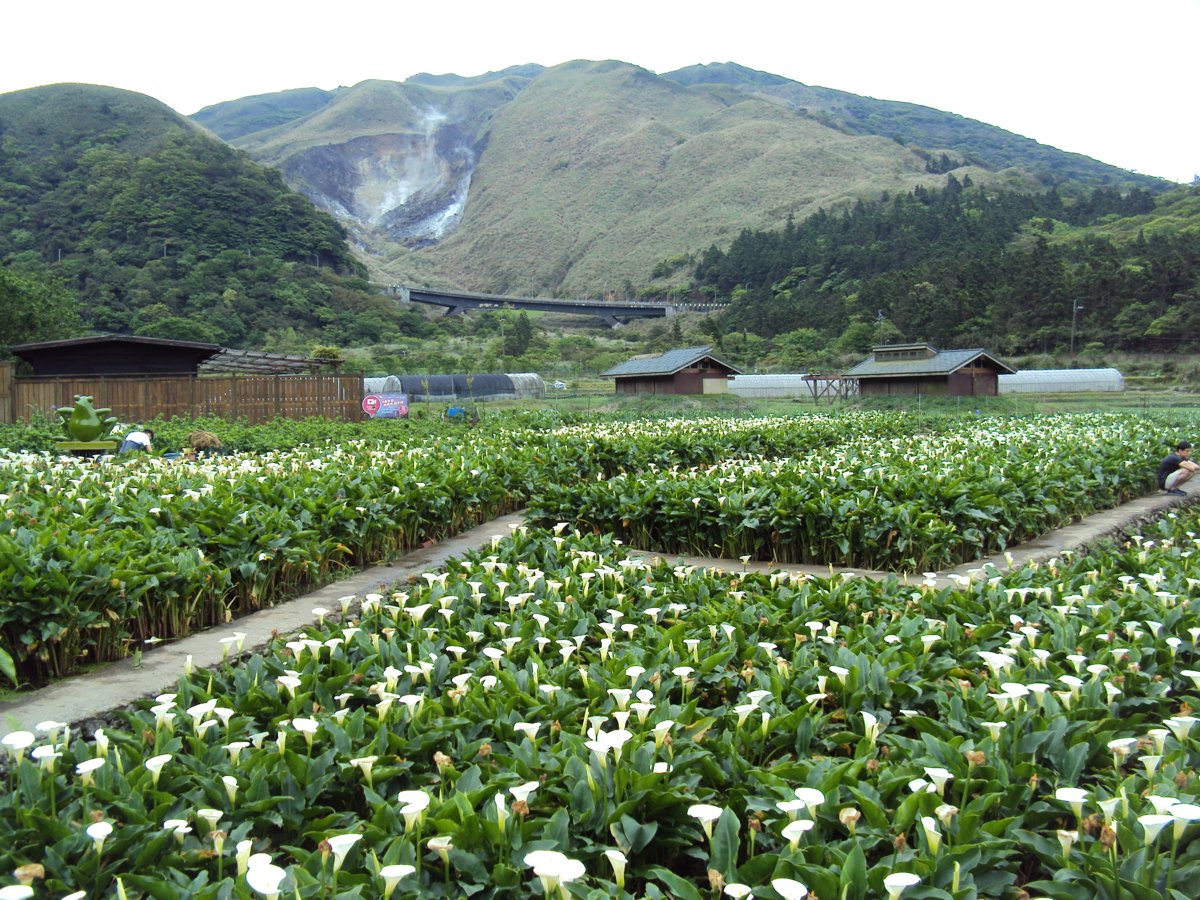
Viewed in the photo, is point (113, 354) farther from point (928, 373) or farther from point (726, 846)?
point (928, 373)

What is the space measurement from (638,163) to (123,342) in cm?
16258

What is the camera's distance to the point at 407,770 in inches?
137

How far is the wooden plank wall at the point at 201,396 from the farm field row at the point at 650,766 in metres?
22.6

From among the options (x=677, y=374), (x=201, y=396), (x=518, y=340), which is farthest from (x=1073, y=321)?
(x=201, y=396)

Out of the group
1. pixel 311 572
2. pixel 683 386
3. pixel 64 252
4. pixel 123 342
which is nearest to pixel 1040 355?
pixel 683 386

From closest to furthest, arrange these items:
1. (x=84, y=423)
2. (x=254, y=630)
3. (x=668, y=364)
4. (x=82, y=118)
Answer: (x=254, y=630) < (x=84, y=423) < (x=668, y=364) < (x=82, y=118)

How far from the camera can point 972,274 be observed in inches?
2625

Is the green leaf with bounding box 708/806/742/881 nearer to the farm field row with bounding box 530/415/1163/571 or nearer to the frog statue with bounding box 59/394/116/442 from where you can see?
the farm field row with bounding box 530/415/1163/571

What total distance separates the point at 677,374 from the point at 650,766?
4089cm

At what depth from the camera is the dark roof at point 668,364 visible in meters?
43.6

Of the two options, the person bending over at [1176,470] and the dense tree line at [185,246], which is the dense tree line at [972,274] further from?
the person bending over at [1176,470]

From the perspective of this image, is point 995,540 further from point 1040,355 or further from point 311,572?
point 1040,355

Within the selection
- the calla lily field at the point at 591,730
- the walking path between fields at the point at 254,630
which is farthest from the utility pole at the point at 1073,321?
the calla lily field at the point at 591,730

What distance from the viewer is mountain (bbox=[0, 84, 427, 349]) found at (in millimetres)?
72938
